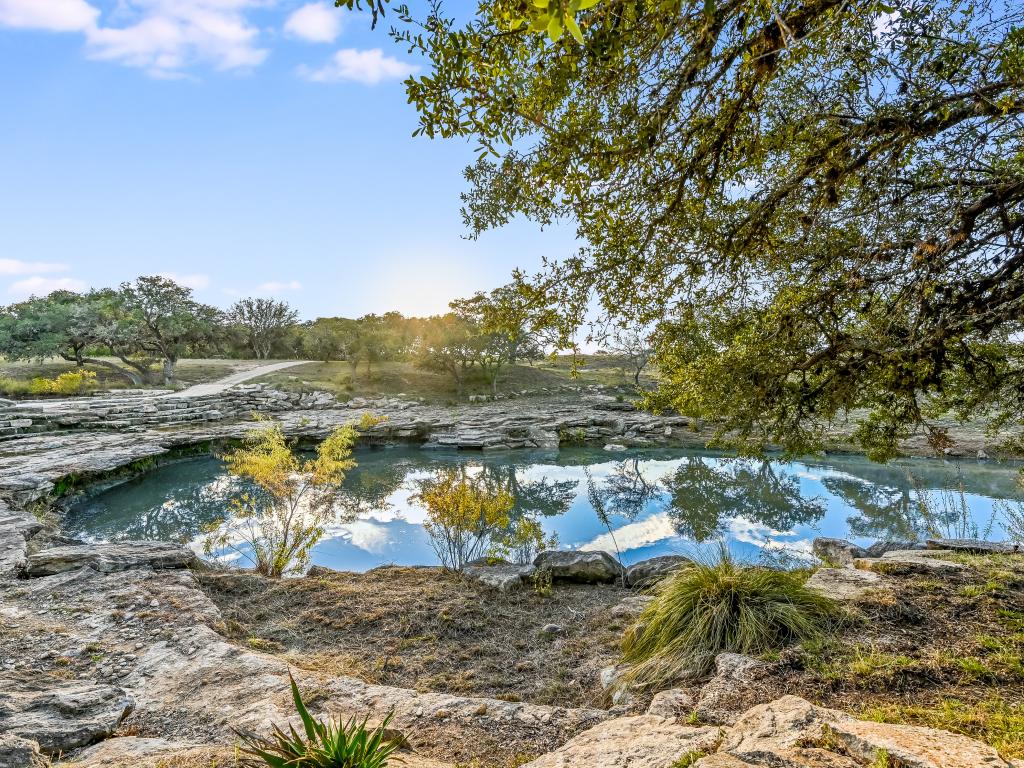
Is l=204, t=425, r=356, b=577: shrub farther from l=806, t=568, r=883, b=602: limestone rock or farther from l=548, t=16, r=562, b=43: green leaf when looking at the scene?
l=548, t=16, r=562, b=43: green leaf

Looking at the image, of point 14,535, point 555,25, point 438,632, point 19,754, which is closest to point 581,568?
point 438,632

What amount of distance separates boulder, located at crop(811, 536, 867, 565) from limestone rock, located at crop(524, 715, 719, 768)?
261 inches

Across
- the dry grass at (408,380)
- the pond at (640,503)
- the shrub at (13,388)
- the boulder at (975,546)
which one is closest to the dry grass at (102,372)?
the shrub at (13,388)

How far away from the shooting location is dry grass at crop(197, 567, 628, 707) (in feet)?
13.1

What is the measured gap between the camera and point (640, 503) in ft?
42.7

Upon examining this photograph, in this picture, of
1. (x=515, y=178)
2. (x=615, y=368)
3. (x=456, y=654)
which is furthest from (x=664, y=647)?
(x=615, y=368)

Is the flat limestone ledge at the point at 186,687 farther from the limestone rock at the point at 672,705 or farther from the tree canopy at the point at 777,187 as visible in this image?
the tree canopy at the point at 777,187

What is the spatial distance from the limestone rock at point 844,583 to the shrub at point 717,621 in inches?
12.0

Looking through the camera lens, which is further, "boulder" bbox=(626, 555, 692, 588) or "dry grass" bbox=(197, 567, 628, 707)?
"boulder" bbox=(626, 555, 692, 588)

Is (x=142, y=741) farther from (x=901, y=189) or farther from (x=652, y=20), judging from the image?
(x=901, y=189)

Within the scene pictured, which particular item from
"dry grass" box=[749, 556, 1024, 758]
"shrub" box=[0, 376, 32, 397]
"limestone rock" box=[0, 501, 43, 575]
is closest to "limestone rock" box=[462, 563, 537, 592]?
"dry grass" box=[749, 556, 1024, 758]

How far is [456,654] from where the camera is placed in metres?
4.47

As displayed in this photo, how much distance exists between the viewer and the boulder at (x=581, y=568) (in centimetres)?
683

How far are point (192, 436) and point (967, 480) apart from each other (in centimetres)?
2594
